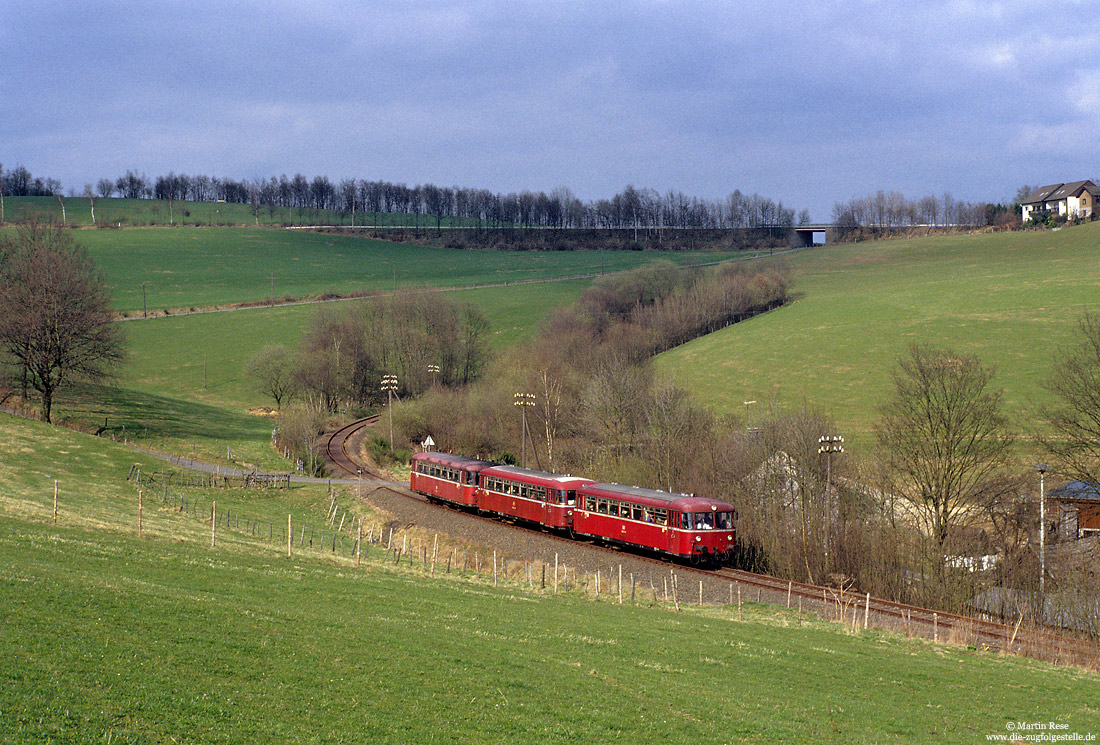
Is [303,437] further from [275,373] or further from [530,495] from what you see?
[530,495]

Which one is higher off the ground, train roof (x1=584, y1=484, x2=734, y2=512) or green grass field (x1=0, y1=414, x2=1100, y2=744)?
green grass field (x1=0, y1=414, x2=1100, y2=744)

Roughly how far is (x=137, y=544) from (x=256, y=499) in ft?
89.6

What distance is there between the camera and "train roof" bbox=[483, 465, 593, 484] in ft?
143

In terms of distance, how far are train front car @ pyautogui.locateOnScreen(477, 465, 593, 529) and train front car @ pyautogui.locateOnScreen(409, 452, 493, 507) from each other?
3.35 ft

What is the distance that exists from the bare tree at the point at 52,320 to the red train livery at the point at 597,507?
1139 inches

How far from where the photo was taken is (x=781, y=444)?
54250mm

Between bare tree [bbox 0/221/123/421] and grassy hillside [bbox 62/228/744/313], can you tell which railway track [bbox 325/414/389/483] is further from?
grassy hillside [bbox 62/228/744/313]

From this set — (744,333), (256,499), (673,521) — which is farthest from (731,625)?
(744,333)

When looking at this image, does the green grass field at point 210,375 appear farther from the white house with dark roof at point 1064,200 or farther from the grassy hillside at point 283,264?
the white house with dark roof at point 1064,200

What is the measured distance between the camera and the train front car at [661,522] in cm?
3616

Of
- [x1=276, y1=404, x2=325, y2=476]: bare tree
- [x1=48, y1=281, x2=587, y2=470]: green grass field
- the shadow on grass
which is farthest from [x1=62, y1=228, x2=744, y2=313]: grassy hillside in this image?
[x1=276, y1=404, x2=325, y2=476]: bare tree

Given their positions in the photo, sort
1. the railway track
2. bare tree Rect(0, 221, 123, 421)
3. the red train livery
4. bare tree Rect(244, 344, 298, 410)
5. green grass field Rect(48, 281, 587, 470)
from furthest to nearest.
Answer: bare tree Rect(244, 344, 298, 410) → the railway track → green grass field Rect(48, 281, 587, 470) → bare tree Rect(0, 221, 123, 421) → the red train livery

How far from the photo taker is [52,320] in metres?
60.6

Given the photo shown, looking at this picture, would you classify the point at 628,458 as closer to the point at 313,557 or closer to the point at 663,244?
the point at 313,557
